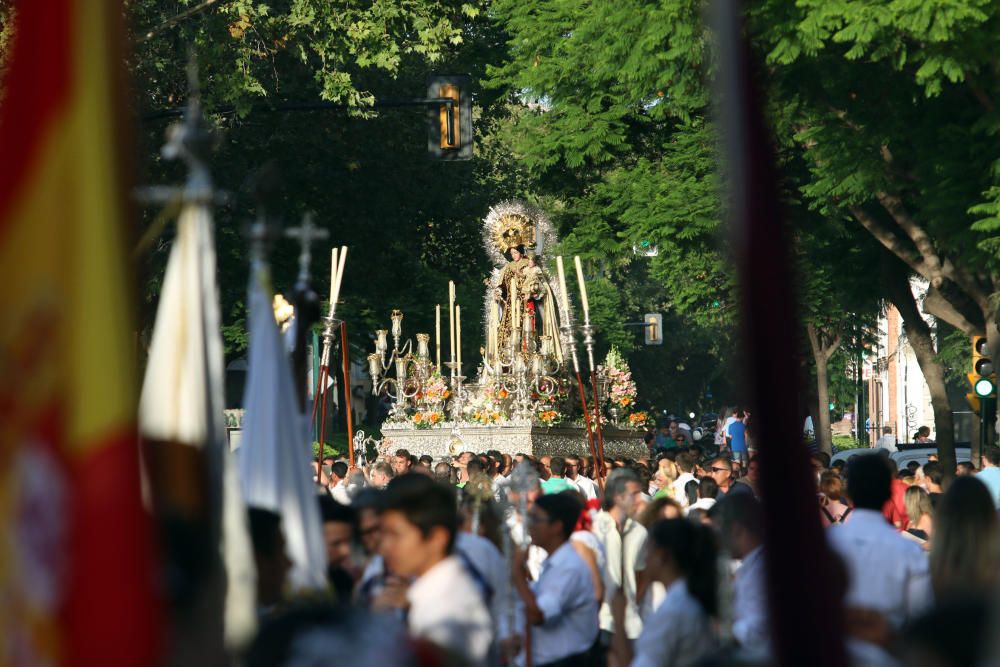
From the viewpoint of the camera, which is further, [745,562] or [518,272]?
[518,272]

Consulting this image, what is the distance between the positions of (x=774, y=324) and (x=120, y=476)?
1.00 metres

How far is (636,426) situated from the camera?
3011 centimetres

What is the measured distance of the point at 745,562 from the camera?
700 cm

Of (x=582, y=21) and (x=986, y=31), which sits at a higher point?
(x=582, y=21)

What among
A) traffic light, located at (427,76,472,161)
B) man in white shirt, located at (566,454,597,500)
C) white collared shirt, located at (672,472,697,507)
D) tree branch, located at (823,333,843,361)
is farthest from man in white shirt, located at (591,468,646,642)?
tree branch, located at (823,333,843,361)

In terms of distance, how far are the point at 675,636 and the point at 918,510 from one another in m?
5.64

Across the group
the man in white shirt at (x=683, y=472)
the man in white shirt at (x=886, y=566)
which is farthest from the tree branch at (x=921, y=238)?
the man in white shirt at (x=886, y=566)

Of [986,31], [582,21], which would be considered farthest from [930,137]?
[582,21]

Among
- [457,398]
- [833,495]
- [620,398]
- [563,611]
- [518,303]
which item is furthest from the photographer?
[620,398]

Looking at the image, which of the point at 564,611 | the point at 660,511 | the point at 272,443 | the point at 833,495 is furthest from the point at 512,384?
the point at 272,443

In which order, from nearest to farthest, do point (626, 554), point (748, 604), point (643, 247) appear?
point (748, 604) < point (626, 554) < point (643, 247)

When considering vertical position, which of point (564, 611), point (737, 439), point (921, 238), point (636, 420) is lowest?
point (564, 611)

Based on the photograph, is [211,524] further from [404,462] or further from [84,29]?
[404,462]

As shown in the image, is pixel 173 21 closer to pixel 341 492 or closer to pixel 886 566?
pixel 341 492
